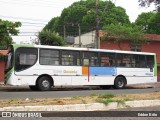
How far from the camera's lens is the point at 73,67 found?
22984mm

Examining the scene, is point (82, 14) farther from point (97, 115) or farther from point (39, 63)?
point (97, 115)

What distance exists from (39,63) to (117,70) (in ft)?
20.0

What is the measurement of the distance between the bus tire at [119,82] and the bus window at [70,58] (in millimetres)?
3433

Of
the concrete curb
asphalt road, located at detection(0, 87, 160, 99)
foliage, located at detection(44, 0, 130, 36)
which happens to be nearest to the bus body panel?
asphalt road, located at detection(0, 87, 160, 99)

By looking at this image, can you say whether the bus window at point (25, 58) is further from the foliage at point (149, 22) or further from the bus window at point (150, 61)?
the foliage at point (149, 22)

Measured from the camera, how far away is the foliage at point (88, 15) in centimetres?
5531

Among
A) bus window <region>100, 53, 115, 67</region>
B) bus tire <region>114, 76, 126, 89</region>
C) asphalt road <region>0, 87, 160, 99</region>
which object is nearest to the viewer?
asphalt road <region>0, 87, 160, 99</region>

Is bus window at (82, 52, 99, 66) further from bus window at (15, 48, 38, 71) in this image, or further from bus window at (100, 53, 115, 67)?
bus window at (15, 48, 38, 71)

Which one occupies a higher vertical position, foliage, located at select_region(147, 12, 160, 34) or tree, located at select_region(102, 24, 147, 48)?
foliage, located at select_region(147, 12, 160, 34)

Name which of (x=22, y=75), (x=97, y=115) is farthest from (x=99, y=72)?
(x=97, y=115)

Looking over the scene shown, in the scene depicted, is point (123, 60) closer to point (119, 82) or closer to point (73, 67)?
point (119, 82)

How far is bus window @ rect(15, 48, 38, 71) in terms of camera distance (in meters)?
20.9

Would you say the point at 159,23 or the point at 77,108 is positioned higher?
the point at 159,23

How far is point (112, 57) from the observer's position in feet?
82.2
